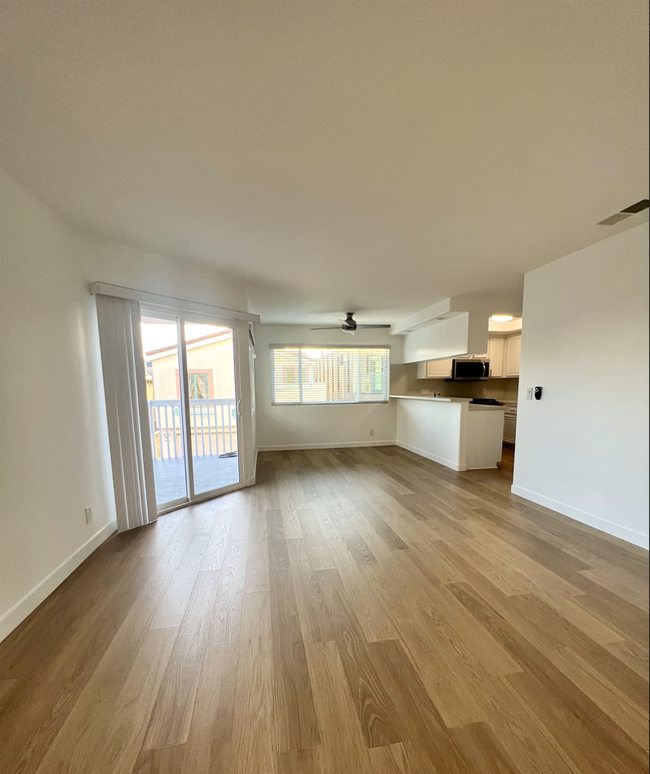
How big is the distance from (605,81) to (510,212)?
2.83ft

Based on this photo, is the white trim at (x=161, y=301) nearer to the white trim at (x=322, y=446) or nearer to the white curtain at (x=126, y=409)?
the white curtain at (x=126, y=409)

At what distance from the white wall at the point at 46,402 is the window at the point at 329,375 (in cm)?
334

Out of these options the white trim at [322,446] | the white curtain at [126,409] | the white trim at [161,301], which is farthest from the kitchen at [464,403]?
the white curtain at [126,409]

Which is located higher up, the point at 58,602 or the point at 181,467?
the point at 181,467

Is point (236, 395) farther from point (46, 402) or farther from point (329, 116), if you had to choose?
point (329, 116)

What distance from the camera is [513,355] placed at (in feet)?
18.7

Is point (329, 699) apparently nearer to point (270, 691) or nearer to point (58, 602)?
point (270, 691)

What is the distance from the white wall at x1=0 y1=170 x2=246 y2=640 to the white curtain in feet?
0.23

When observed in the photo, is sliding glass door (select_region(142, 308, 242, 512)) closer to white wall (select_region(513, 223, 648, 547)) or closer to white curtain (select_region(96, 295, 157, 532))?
white curtain (select_region(96, 295, 157, 532))

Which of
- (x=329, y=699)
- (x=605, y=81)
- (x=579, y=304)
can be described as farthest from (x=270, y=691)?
(x=605, y=81)

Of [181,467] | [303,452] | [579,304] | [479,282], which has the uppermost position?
[479,282]

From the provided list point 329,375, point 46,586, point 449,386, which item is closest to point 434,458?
point 449,386

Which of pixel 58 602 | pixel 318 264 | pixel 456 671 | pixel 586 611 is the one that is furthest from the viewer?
pixel 318 264

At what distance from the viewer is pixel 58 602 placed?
70.3 inches
